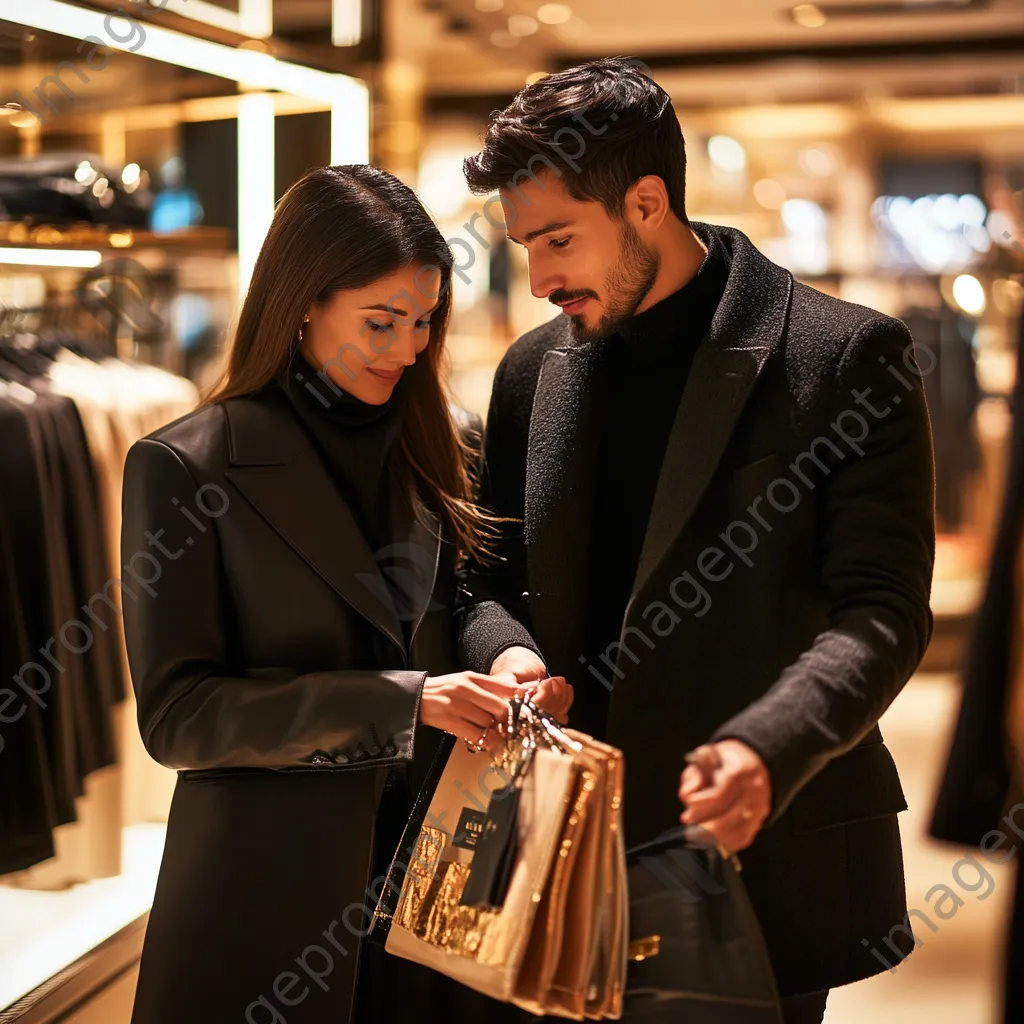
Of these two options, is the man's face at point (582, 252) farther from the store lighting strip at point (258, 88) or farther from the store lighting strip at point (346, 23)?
the store lighting strip at point (346, 23)

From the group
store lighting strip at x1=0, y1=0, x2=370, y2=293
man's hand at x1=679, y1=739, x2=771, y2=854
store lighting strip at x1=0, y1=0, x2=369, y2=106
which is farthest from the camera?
store lighting strip at x1=0, y1=0, x2=370, y2=293

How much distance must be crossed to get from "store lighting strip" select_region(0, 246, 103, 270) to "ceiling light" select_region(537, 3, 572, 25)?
9.79ft

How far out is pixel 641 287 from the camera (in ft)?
5.14

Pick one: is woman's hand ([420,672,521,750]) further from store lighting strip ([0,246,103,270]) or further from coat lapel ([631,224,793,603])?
store lighting strip ([0,246,103,270])

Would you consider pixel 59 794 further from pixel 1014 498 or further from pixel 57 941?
pixel 1014 498

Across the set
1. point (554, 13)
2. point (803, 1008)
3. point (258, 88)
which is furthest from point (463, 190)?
point (803, 1008)

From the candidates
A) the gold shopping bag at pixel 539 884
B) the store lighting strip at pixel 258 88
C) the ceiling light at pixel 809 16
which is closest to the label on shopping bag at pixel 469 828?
the gold shopping bag at pixel 539 884

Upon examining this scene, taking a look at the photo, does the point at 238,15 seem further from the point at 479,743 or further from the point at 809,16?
the point at 809,16

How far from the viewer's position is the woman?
153 cm

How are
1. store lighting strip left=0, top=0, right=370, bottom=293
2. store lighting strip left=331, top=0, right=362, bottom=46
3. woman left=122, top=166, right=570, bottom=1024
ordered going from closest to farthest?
woman left=122, top=166, right=570, bottom=1024, store lighting strip left=0, top=0, right=370, bottom=293, store lighting strip left=331, top=0, right=362, bottom=46

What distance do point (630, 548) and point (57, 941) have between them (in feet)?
5.74

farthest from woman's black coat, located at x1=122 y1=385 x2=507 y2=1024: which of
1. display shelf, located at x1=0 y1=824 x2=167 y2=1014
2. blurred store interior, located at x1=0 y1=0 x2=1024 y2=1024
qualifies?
display shelf, located at x1=0 y1=824 x2=167 y2=1014

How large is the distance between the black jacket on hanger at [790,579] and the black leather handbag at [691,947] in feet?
0.22

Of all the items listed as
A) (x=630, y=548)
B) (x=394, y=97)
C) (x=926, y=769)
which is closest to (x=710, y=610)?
(x=630, y=548)
